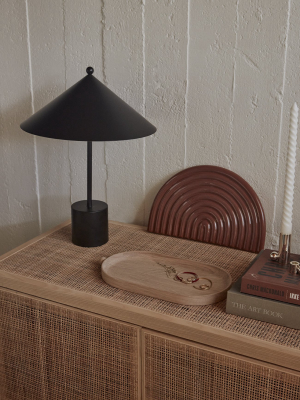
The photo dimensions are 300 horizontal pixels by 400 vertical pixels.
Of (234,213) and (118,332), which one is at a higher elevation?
(234,213)

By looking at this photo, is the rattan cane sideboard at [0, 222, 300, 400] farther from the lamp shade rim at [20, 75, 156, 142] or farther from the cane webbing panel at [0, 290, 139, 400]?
the lamp shade rim at [20, 75, 156, 142]

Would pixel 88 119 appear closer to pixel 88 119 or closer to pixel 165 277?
pixel 88 119

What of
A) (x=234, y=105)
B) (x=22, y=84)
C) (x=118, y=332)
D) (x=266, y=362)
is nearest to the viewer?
(x=266, y=362)

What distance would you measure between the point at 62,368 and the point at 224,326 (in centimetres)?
47

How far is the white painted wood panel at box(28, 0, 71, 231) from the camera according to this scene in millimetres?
1577

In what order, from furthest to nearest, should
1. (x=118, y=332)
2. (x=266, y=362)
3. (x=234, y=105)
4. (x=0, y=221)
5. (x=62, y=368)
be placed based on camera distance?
(x=0, y=221) < (x=234, y=105) < (x=62, y=368) < (x=118, y=332) < (x=266, y=362)

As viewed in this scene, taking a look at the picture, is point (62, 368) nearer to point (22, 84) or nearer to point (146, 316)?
point (146, 316)

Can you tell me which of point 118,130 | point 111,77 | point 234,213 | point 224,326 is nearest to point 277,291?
point 224,326

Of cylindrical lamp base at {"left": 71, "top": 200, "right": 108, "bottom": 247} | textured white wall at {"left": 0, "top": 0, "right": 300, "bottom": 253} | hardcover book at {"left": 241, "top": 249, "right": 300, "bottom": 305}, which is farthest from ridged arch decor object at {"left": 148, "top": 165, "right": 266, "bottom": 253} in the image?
hardcover book at {"left": 241, "top": 249, "right": 300, "bottom": 305}

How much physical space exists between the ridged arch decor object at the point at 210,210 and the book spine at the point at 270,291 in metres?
0.36

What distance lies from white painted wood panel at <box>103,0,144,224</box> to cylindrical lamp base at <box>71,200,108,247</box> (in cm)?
20

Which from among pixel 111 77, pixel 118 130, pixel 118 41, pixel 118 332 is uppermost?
pixel 118 41

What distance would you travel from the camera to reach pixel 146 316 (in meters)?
1.07

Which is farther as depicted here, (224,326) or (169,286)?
(169,286)
